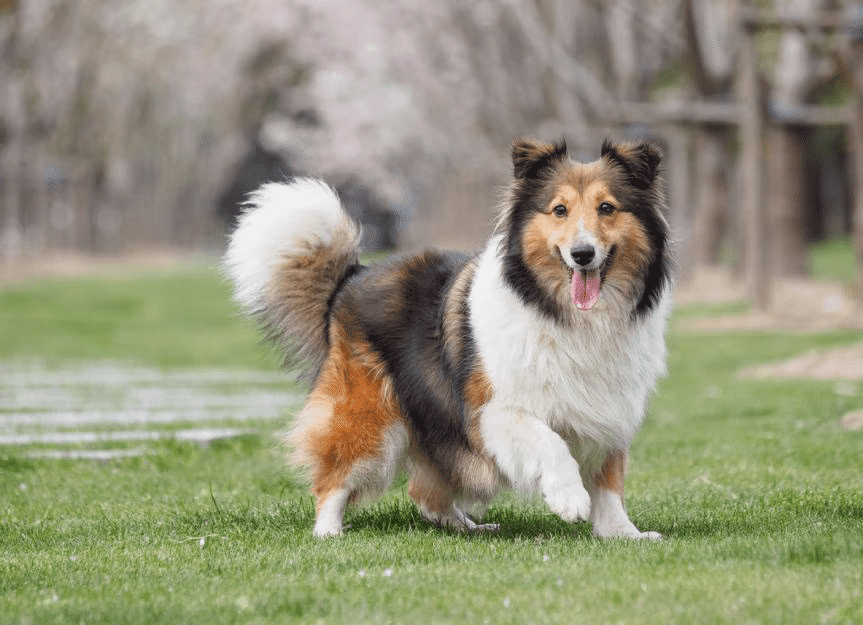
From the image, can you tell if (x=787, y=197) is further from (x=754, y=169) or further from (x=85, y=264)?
(x=85, y=264)

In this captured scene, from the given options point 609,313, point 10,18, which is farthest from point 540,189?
point 10,18

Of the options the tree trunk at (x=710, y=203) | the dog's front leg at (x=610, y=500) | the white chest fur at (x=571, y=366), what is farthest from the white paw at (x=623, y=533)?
the tree trunk at (x=710, y=203)

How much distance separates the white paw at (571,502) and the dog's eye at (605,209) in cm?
113

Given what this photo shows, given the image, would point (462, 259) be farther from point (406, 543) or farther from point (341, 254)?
point (406, 543)

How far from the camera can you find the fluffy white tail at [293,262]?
6730 millimetres

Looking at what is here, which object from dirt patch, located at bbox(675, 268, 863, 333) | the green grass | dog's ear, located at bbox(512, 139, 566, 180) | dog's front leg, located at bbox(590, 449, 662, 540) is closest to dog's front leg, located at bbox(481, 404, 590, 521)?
dog's front leg, located at bbox(590, 449, 662, 540)

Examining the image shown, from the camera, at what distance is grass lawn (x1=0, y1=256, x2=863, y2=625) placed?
15.1ft

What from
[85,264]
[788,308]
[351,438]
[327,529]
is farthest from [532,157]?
[85,264]

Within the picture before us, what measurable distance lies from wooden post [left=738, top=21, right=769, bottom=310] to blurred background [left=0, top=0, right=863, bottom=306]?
38 mm

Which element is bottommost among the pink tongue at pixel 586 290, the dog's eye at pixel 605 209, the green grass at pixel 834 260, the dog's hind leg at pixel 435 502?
the green grass at pixel 834 260

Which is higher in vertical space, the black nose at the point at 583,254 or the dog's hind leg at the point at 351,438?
the black nose at the point at 583,254

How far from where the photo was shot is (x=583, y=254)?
19.0 ft

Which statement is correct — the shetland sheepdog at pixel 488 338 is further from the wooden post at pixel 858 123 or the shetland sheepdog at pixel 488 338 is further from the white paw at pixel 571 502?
the wooden post at pixel 858 123

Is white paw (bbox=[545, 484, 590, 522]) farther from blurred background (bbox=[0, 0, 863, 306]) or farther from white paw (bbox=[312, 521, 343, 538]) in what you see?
blurred background (bbox=[0, 0, 863, 306])
